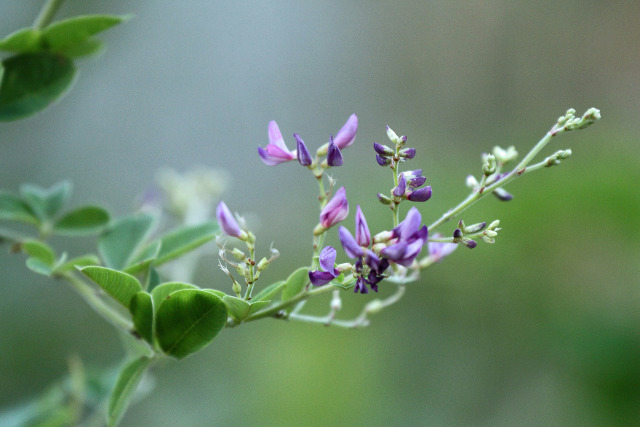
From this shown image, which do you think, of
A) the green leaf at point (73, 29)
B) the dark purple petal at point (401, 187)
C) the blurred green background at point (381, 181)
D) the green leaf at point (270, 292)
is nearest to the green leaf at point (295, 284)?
the green leaf at point (270, 292)

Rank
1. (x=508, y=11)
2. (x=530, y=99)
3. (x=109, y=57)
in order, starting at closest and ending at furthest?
(x=109, y=57) < (x=530, y=99) < (x=508, y=11)

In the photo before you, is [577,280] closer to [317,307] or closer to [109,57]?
[317,307]

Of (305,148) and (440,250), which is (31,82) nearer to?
(305,148)

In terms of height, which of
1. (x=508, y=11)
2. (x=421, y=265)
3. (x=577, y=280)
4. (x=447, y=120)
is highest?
(x=421, y=265)

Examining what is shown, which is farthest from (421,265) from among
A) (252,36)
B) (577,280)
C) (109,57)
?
(252,36)

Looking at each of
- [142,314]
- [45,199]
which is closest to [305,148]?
[142,314]

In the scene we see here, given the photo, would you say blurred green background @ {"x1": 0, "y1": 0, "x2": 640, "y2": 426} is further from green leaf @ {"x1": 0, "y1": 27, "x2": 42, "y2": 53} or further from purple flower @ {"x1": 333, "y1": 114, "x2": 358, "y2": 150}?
green leaf @ {"x1": 0, "y1": 27, "x2": 42, "y2": 53}

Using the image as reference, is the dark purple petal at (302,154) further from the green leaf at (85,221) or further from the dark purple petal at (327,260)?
the green leaf at (85,221)
